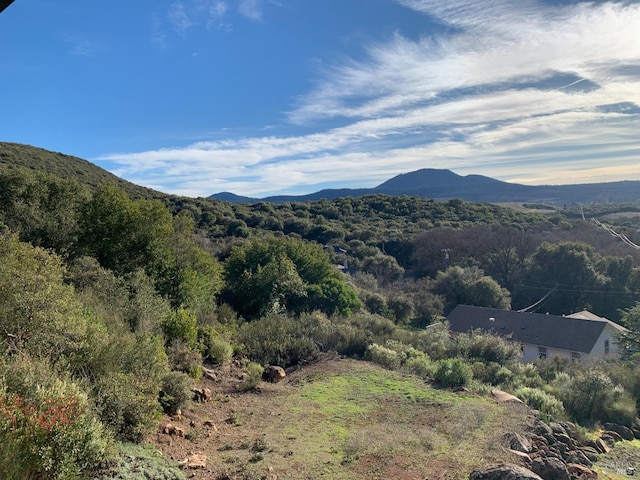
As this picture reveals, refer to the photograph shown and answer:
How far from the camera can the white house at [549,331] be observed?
2336 centimetres

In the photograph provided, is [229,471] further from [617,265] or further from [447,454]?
[617,265]

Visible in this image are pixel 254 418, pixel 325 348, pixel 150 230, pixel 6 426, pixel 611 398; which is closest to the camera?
pixel 6 426

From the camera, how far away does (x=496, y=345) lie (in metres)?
14.6

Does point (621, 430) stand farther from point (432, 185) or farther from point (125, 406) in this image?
point (432, 185)

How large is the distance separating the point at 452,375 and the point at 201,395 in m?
5.58

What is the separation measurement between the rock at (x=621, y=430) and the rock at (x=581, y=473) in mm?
4131

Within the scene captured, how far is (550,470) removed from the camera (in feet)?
19.1

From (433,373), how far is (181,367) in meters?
5.86

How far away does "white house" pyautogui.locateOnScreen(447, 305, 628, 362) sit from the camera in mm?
23359

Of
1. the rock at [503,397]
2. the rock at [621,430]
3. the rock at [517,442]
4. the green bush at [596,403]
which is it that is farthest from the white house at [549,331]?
the rock at [517,442]

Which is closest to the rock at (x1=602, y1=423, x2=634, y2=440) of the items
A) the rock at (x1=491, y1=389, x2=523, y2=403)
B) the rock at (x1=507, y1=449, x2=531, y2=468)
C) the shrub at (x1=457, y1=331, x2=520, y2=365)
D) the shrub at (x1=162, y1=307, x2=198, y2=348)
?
the rock at (x1=491, y1=389, x2=523, y2=403)

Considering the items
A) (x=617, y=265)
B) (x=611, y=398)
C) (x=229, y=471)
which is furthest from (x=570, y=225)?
(x=229, y=471)

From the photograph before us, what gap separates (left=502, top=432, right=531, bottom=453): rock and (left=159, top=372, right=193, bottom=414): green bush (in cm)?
498

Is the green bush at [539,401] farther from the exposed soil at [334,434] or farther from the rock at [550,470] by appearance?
the rock at [550,470]
